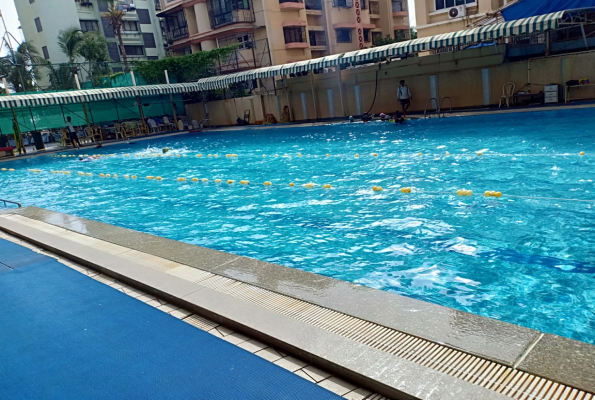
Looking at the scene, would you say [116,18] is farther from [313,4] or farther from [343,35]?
[343,35]

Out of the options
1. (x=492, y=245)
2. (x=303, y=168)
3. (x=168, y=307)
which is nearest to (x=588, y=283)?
(x=492, y=245)

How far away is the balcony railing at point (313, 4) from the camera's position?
145 ft

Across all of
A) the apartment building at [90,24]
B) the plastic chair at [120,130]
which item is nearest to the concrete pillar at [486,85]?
the plastic chair at [120,130]

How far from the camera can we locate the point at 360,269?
5.44 meters

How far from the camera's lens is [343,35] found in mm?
46469

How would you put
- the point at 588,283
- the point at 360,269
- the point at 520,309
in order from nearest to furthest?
the point at 520,309, the point at 588,283, the point at 360,269

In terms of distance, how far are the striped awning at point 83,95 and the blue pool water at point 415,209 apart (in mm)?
9921

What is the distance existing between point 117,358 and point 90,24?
5412cm

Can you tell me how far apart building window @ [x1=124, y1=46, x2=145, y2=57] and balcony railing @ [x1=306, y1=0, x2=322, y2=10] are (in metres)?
20.5

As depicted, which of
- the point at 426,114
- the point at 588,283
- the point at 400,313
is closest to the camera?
the point at 400,313

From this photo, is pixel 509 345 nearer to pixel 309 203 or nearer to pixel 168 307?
pixel 168 307

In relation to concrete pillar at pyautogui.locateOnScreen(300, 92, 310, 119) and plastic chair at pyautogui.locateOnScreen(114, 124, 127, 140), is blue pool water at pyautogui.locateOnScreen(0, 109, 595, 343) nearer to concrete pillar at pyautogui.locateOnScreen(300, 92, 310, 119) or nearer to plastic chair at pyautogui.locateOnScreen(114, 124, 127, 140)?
concrete pillar at pyautogui.locateOnScreen(300, 92, 310, 119)

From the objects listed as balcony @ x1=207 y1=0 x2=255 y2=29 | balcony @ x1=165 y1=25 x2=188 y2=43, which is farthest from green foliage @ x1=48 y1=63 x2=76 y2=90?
balcony @ x1=207 y1=0 x2=255 y2=29

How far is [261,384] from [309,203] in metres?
5.96
